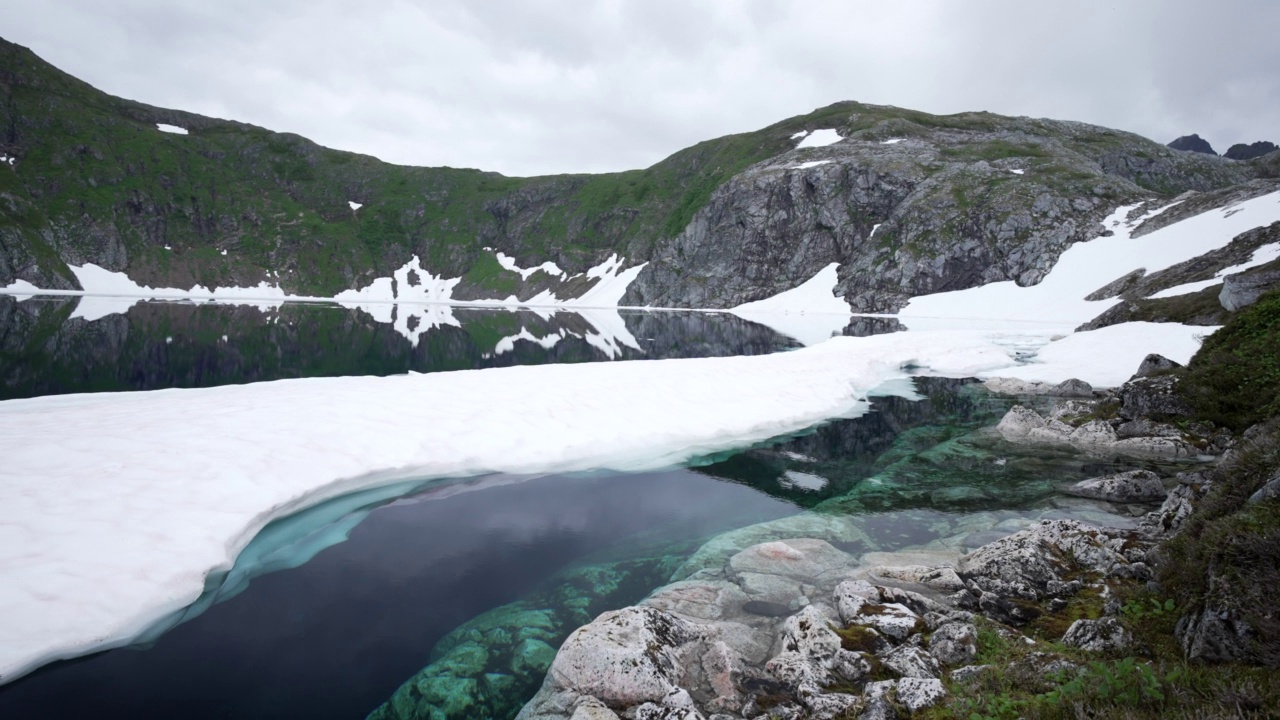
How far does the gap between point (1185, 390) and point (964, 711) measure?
64.8 ft

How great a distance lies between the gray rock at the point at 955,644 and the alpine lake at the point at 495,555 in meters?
4.25

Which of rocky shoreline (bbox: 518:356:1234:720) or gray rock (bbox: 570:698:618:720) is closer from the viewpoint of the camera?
gray rock (bbox: 570:698:618:720)

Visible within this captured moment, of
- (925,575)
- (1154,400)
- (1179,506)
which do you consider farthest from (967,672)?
(1154,400)

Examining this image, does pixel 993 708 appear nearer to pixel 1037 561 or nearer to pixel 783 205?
pixel 1037 561

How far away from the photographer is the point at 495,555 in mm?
11820

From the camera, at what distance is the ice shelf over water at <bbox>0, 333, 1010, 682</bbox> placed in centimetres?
866

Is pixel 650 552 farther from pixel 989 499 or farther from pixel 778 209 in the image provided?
pixel 778 209

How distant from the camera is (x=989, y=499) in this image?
14.6 m

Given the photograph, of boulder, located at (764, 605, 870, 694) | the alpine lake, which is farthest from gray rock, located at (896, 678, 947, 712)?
the alpine lake

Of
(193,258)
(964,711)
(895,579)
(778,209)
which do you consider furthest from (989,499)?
(193,258)

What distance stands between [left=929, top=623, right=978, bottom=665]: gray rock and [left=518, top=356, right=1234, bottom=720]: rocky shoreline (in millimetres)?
17

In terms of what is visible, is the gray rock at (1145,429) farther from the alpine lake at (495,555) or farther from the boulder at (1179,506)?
the boulder at (1179,506)

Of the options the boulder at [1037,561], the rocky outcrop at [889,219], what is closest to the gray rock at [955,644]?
the boulder at [1037,561]

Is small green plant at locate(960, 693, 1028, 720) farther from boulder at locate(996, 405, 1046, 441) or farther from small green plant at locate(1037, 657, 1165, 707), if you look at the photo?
boulder at locate(996, 405, 1046, 441)
